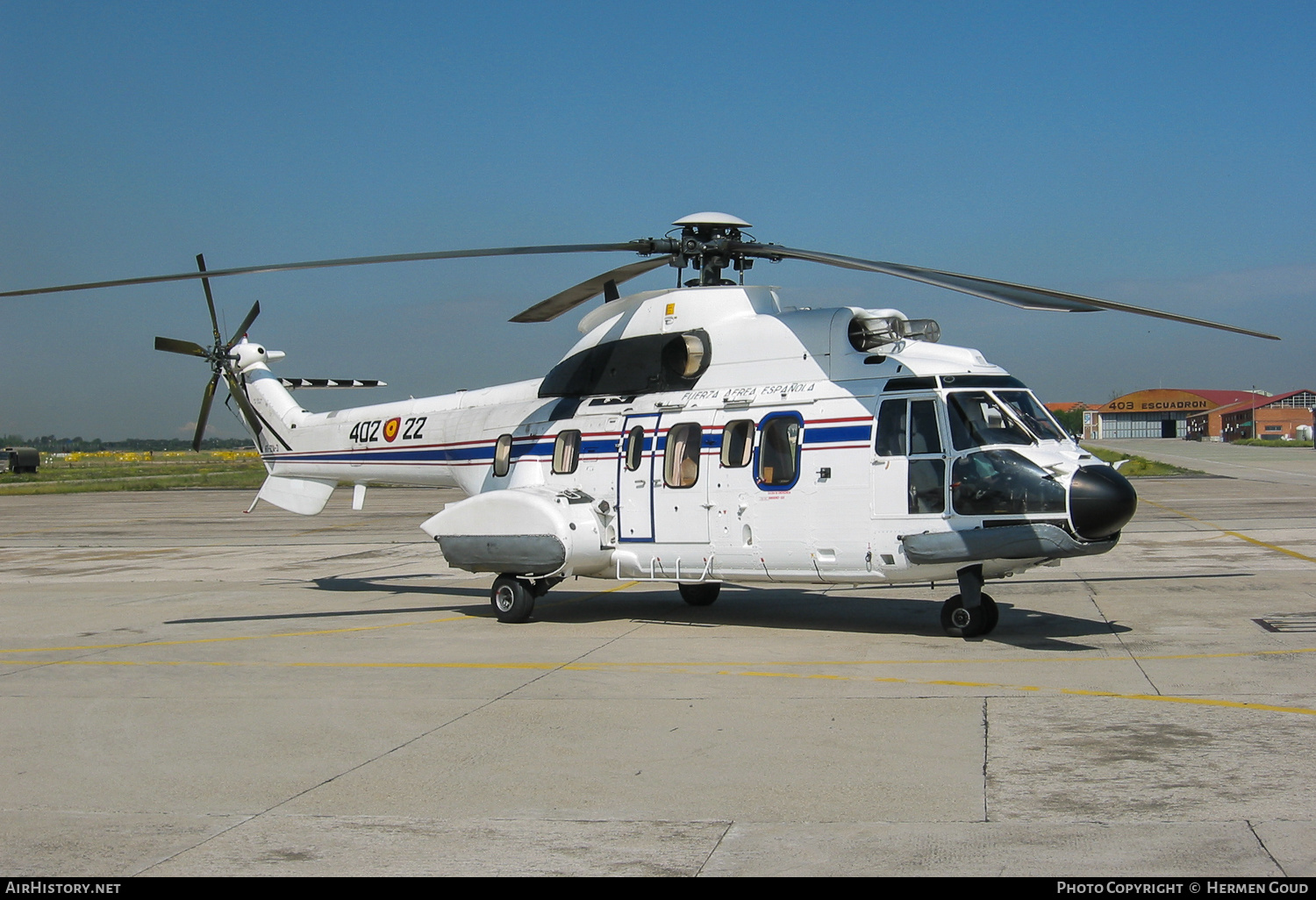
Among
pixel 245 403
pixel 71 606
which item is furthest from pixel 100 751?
pixel 245 403

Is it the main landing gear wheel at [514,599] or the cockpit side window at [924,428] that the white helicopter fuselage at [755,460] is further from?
the main landing gear wheel at [514,599]

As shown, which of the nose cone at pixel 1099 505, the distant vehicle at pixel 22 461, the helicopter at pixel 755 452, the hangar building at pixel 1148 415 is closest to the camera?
the nose cone at pixel 1099 505

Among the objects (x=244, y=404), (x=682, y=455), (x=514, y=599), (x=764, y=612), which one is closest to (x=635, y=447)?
(x=682, y=455)

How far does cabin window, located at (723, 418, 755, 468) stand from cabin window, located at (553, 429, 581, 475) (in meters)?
2.23

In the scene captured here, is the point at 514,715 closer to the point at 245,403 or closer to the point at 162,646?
the point at 162,646

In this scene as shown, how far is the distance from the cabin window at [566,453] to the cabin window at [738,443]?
7.32 feet

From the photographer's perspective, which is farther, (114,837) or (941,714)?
(941,714)

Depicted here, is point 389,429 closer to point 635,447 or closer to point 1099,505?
point 635,447

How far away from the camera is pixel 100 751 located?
7.75m

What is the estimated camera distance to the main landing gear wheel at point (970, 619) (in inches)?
453

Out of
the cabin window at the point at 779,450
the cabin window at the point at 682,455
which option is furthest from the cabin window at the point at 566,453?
the cabin window at the point at 779,450

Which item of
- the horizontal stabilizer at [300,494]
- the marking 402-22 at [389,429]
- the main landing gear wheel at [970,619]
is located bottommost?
the main landing gear wheel at [970,619]

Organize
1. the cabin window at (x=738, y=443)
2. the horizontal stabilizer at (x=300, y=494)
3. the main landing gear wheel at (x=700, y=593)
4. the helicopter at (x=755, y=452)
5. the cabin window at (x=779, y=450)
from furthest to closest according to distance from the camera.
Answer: the horizontal stabilizer at (x=300, y=494), the main landing gear wheel at (x=700, y=593), the cabin window at (x=738, y=443), the cabin window at (x=779, y=450), the helicopter at (x=755, y=452)
